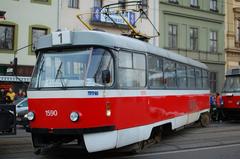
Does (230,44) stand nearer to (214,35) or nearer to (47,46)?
(214,35)

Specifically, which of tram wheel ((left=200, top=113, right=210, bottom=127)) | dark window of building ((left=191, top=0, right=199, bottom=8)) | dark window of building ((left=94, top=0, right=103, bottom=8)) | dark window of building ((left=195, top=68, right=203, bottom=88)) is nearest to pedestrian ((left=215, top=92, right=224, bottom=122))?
tram wheel ((left=200, top=113, right=210, bottom=127))

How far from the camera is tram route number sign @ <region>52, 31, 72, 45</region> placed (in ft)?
32.4

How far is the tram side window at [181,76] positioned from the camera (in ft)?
49.5

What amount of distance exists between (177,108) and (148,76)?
10.3 ft


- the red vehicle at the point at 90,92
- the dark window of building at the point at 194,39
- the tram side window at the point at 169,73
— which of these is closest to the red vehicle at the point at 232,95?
the tram side window at the point at 169,73

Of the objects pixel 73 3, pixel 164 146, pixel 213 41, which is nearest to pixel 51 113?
pixel 164 146

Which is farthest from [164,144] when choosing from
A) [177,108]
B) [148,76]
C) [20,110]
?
[20,110]

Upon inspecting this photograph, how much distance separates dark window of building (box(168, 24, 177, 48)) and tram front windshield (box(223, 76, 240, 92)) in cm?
1469

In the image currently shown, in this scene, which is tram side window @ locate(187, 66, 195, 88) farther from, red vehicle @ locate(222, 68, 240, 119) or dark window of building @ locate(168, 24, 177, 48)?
dark window of building @ locate(168, 24, 177, 48)

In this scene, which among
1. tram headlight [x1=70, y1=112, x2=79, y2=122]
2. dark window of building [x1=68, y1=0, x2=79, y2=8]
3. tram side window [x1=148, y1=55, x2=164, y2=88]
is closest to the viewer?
tram headlight [x1=70, y1=112, x2=79, y2=122]

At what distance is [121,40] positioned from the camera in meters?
10.5

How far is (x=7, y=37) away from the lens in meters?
28.6

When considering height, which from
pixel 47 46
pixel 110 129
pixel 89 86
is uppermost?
pixel 47 46

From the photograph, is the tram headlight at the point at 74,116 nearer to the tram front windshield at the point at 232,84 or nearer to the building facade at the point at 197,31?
the tram front windshield at the point at 232,84
